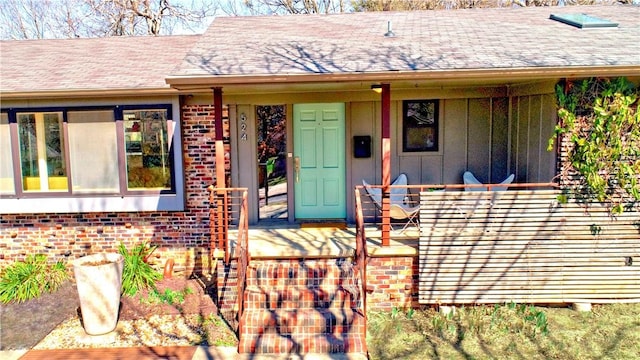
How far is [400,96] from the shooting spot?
7.40m

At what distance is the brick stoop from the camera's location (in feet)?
16.8

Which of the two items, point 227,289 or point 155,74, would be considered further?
point 155,74

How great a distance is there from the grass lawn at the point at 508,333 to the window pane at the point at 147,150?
11.8ft

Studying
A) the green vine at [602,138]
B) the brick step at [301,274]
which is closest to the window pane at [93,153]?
the brick step at [301,274]

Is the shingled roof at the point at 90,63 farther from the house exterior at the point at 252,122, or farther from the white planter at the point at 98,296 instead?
the white planter at the point at 98,296

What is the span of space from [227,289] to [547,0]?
17.4 meters

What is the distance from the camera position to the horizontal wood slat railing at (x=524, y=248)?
577 centimetres

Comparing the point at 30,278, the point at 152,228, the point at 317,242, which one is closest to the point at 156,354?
the point at 317,242

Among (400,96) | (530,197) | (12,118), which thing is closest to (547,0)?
(400,96)

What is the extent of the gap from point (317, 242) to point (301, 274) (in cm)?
73

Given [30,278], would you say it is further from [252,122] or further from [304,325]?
[304,325]

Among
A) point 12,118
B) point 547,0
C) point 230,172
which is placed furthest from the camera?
point 547,0

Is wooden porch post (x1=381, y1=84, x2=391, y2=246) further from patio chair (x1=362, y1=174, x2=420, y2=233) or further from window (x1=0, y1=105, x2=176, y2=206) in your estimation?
window (x1=0, y1=105, x2=176, y2=206)

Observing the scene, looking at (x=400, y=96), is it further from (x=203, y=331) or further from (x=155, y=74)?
(x=203, y=331)
